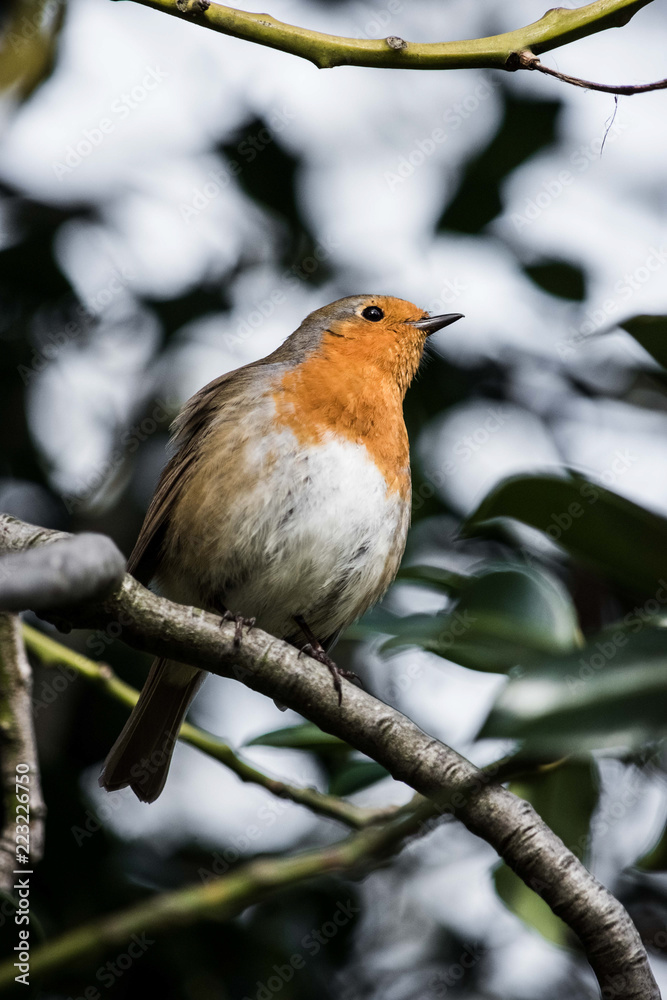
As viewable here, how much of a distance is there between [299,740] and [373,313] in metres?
1.63

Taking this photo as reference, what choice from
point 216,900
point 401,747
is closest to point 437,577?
point 401,747

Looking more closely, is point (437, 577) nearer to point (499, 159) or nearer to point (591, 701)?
point (591, 701)

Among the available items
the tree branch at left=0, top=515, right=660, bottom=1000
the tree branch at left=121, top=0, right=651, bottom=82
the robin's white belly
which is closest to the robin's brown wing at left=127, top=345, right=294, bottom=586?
the robin's white belly

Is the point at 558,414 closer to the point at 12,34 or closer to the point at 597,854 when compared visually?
the point at 597,854

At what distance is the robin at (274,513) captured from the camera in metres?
2.95

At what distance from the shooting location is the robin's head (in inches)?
137

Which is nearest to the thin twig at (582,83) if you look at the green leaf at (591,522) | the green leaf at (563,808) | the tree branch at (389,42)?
the tree branch at (389,42)

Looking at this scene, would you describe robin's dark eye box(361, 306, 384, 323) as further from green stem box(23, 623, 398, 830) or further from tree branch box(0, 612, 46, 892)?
tree branch box(0, 612, 46, 892)

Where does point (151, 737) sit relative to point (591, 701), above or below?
A: below

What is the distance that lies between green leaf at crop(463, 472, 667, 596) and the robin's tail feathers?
1290mm

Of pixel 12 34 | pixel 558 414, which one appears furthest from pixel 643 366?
pixel 12 34

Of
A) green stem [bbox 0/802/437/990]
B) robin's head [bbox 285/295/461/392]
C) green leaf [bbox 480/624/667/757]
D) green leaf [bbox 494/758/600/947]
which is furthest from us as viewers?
robin's head [bbox 285/295/461/392]

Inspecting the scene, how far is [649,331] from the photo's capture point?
215 centimetres

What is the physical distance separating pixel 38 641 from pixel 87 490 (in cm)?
93
